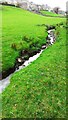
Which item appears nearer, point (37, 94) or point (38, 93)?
point (37, 94)

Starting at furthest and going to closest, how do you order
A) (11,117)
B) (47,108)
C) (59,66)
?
(59,66)
(47,108)
(11,117)

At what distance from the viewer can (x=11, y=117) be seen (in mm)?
21969

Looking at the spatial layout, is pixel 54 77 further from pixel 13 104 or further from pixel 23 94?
pixel 13 104

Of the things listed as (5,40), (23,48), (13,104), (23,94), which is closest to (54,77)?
(23,94)

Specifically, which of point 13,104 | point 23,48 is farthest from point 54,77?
point 23,48

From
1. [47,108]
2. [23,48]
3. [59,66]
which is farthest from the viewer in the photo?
[23,48]

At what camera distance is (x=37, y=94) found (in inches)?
1000

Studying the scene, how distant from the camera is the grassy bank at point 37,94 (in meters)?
22.8

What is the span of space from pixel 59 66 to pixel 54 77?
16.8 ft

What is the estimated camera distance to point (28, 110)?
22.9 meters

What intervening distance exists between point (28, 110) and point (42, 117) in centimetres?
151

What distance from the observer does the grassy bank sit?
74.7ft

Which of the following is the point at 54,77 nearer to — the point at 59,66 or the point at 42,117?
the point at 59,66

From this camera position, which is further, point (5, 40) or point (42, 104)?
point (5, 40)
